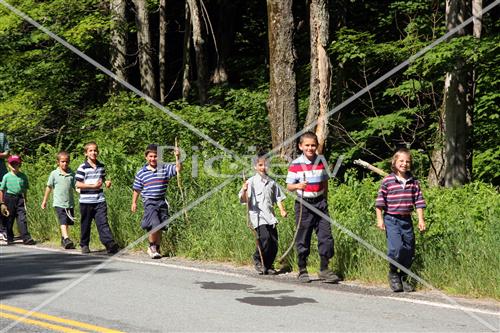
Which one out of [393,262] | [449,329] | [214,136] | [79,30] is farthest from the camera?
[79,30]

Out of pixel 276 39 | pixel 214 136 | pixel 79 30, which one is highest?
pixel 79 30

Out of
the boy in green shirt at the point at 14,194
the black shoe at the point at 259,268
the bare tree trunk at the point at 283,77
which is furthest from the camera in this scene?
the bare tree trunk at the point at 283,77

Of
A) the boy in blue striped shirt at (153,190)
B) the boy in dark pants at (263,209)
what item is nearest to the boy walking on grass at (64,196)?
the boy in blue striped shirt at (153,190)

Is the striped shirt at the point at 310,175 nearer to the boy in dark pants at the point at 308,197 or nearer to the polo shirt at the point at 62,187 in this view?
the boy in dark pants at the point at 308,197

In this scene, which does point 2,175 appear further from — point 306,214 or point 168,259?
point 306,214

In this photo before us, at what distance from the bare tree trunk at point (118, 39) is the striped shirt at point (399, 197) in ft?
52.0

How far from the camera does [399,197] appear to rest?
9.32 metres

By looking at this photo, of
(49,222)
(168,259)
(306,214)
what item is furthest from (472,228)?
(49,222)

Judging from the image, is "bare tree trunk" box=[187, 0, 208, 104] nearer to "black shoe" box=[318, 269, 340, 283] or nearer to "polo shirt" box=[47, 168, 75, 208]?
"polo shirt" box=[47, 168, 75, 208]

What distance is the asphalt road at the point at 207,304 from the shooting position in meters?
7.40

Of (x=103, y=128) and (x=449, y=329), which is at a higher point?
(x=103, y=128)

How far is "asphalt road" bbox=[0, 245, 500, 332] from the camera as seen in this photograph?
7398 mm

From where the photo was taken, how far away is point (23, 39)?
25438 millimetres

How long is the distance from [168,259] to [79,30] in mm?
11795
